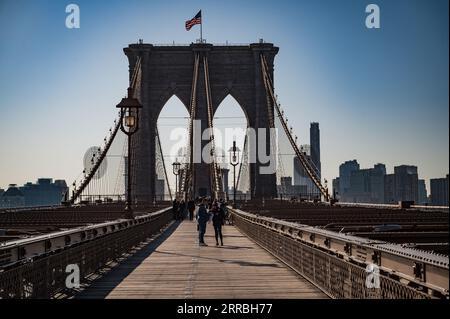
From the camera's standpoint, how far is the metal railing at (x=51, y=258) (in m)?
8.77

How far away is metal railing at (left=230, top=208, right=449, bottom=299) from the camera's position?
6.21 m

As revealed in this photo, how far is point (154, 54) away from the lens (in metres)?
95.1

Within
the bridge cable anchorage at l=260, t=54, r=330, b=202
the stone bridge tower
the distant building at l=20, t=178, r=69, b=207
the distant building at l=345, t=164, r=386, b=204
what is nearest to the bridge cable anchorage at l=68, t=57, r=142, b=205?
the stone bridge tower

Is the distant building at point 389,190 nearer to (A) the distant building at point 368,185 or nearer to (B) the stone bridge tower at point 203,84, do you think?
(A) the distant building at point 368,185

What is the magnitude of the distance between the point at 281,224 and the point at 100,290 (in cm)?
693

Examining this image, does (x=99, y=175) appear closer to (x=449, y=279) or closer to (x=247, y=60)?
(x=247, y=60)

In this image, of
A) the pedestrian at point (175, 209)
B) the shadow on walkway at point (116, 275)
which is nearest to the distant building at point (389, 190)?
the pedestrian at point (175, 209)

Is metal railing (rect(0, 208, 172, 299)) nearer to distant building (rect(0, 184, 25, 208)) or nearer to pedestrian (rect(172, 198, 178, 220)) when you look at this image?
distant building (rect(0, 184, 25, 208))

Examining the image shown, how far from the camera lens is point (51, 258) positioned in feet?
35.1

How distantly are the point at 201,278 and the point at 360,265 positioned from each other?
473cm

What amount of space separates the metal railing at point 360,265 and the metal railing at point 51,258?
4.56m

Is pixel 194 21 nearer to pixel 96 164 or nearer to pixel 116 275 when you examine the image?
pixel 96 164

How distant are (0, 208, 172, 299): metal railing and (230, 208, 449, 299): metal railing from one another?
4.56 meters
